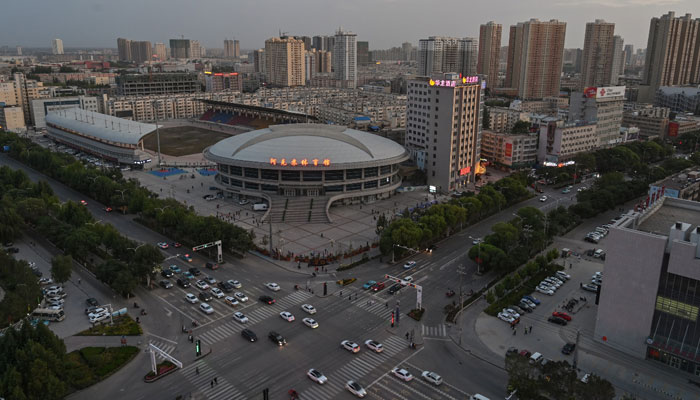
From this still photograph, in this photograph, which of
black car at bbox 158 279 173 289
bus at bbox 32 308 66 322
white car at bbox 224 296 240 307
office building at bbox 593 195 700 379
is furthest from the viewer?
black car at bbox 158 279 173 289

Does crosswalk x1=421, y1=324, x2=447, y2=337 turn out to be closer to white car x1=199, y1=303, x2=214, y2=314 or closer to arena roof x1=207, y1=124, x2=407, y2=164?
white car x1=199, y1=303, x2=214, y2=314

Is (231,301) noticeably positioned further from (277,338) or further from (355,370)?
(355,370)

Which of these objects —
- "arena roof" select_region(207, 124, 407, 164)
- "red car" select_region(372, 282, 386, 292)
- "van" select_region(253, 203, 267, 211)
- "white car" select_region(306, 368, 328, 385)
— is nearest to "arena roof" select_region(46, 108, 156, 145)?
"arena roof" select_region(207, 124, 407, 164)

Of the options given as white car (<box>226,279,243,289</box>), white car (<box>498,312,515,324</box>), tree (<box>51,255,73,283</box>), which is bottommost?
white car (<box>498,312,515,324</box>)

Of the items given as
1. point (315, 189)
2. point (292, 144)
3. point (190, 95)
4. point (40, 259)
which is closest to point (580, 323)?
point (315, 189)

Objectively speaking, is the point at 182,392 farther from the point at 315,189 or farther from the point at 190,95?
the point at 190,95

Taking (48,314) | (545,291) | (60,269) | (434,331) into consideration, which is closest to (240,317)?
(48,314)
